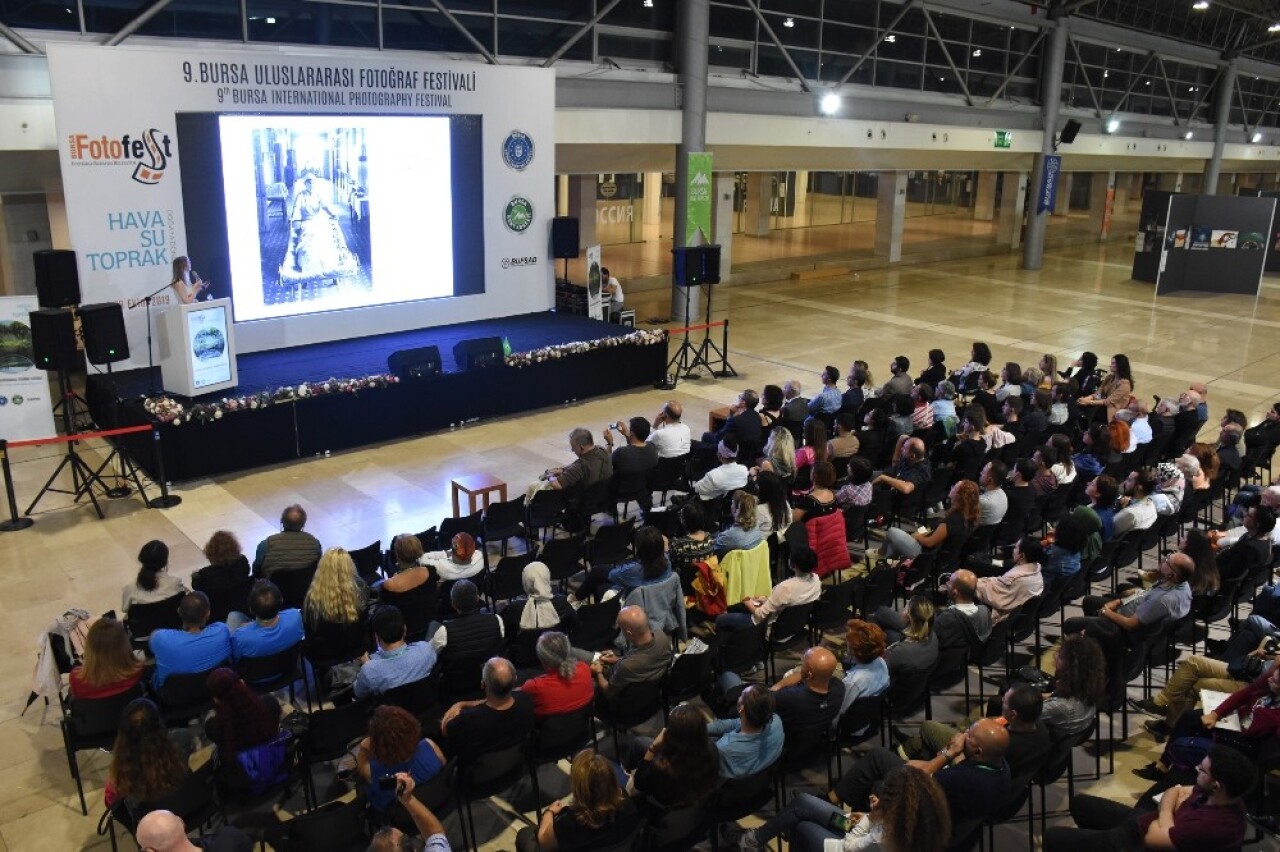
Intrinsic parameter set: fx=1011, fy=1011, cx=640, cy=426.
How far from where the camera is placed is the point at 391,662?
17.3 feet

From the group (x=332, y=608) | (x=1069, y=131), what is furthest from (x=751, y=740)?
(x=1069, y=131)

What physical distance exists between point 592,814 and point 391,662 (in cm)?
165

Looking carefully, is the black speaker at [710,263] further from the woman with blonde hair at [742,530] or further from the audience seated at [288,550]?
the audience seated at [288,550]

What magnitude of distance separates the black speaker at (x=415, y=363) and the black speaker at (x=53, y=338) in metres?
Answer: 3.28

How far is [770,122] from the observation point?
806 inches

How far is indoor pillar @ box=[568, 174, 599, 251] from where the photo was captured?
70.9ft

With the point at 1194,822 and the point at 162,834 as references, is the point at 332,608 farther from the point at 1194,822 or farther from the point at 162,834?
the point at 1194,822

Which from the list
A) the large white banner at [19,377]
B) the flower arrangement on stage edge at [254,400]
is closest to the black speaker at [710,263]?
the flower arrangement on stage edge at [254,400]

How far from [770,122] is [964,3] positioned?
279 inches

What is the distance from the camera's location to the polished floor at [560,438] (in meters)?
6.04

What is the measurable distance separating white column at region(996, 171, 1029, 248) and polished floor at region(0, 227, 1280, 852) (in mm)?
5429

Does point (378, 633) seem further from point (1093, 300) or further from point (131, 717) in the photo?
point (1093, 300)

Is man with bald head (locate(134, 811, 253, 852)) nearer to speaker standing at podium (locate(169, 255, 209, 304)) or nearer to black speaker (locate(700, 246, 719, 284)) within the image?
speaker standing at podium (locate(169, 255, 209, 304))

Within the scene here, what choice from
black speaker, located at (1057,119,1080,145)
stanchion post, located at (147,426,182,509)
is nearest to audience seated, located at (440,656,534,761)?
stanchion post, located at (147,426,182,509)
